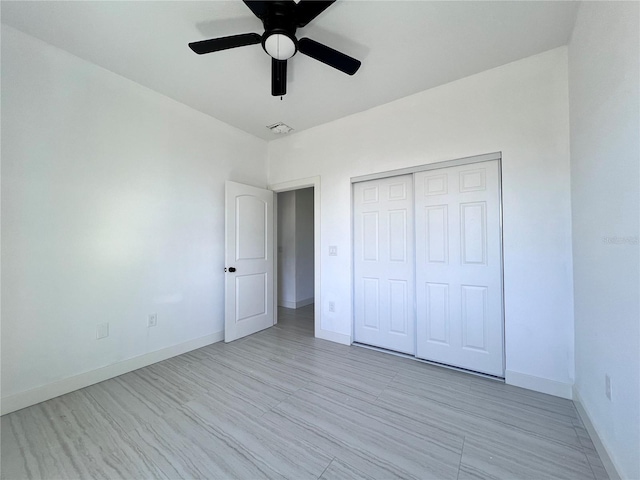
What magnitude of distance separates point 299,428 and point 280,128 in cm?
317

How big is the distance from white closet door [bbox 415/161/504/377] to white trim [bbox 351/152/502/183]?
49mm

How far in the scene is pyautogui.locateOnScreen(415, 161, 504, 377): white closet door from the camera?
7.27ft

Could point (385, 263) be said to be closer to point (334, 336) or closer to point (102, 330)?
point (334, 336)

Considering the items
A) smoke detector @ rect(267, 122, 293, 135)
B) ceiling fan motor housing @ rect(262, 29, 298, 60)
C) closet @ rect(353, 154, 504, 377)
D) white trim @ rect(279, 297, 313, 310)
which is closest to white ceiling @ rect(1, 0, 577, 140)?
ceiling fan motor housing @ rect(262, 29, 298, 60)

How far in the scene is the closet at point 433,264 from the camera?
88.0 inches

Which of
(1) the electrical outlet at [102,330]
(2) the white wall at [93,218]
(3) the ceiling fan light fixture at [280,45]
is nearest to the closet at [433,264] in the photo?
(3) the ceiling fan light fixture at [280,45]

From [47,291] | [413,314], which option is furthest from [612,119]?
[47,291]

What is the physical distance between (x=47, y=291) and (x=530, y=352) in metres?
3.81

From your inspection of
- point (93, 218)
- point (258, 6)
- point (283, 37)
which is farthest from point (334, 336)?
point (258, 6)

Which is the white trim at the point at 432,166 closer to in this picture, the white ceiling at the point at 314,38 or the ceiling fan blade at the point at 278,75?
the white ceiling at the point at 314,38

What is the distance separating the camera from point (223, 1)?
1.59 meters

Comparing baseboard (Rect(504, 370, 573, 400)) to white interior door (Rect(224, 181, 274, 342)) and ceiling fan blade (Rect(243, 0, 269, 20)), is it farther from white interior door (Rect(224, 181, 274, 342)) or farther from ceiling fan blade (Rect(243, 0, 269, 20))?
ceiling fan blade (Rect(243, 0, 269, 20))

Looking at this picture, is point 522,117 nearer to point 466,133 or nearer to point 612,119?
point 466,133

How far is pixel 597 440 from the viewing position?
140 cm
